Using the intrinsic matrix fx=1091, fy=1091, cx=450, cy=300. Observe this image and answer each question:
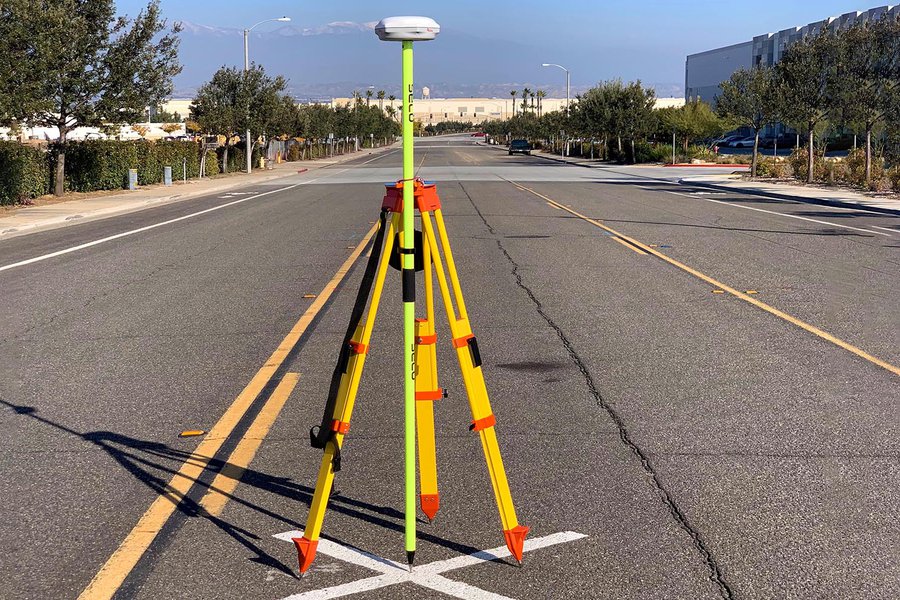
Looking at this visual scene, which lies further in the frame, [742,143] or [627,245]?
[742,143]

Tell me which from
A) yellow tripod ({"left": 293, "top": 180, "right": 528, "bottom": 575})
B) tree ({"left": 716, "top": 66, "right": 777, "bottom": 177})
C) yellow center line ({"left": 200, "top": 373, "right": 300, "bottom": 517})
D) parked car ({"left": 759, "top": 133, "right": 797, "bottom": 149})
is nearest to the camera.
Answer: yellow tripod ({"left": 293, "top": 180, "right": 528, "bottom": 575})

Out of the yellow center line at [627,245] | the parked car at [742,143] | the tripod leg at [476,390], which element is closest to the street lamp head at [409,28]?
the tripod leg at [476,390]

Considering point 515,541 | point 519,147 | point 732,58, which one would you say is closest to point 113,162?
point 515,541

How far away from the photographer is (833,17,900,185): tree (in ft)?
104

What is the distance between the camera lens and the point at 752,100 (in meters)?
40.6

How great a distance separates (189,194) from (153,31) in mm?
5190

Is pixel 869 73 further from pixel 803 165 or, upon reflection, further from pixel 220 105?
pixel 220 105

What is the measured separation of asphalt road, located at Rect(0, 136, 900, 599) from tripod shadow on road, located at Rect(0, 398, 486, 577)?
0.8 inches

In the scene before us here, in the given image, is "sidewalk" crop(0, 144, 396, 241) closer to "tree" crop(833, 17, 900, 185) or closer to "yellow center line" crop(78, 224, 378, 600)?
"yellow center line" crop(78, 224, 378, 600)

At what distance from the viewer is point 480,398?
4547mm

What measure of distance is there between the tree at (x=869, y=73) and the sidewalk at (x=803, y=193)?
6.62ft

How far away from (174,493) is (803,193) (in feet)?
97.4

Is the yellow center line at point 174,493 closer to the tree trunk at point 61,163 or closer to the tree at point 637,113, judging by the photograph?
the tree trunk at point 61,163

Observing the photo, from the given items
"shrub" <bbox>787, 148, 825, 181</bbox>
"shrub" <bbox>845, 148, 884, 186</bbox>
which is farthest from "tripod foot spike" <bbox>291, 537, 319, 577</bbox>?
"shrub" <bbox>787, 148, 825, 181</bbox>
